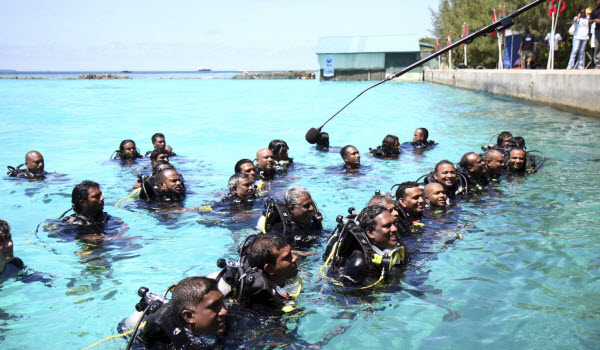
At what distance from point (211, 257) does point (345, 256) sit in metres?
1.98

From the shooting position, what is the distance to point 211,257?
6.21m

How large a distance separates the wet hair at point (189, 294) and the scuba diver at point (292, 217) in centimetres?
199

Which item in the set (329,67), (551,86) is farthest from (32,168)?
(329,67)

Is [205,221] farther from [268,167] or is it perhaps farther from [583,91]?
[583,91]

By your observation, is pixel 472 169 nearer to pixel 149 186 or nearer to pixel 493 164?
pixel 493 164

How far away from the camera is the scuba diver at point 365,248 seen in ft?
15.2

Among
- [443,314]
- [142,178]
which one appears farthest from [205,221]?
[443,314]

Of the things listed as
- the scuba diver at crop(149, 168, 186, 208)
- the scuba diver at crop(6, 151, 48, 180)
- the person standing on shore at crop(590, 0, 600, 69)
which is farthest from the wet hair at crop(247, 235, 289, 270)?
the person standing on shore at crop(590, 0, 600, 69)

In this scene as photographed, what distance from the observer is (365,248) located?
4.63m

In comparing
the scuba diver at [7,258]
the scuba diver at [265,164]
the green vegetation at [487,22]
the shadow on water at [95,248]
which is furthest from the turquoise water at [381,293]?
the green vegetation at [487,22]

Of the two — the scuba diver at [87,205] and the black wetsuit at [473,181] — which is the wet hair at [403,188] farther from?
the scuba diver at [87,205]

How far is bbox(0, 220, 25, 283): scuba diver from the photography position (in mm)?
4934

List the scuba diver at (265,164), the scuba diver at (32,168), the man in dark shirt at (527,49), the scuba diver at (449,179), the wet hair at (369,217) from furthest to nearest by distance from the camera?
the man in dark shirt at (527,49), the scuba diver at (32,168), the scuba diver at (265,164), the scuba diver at (449,179), the wet hair at (369,217)

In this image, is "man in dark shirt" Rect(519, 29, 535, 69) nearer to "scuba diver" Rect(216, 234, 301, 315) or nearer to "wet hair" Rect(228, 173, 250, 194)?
"wet hair" Rect(228, 173, 250, 194)
